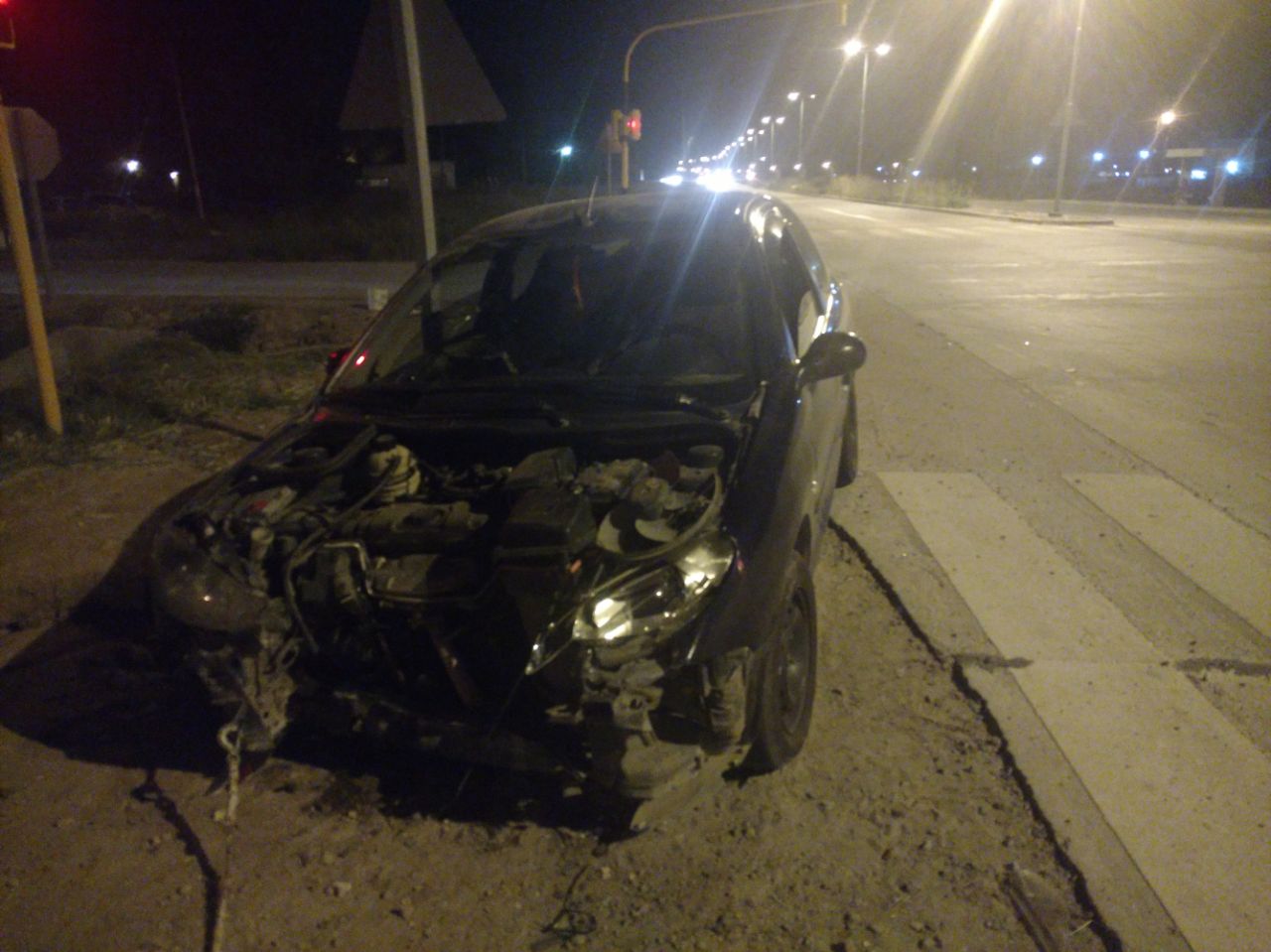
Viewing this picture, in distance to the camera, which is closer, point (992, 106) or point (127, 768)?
point (127, 768)

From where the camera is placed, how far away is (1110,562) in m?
5.31

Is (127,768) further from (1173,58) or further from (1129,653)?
(1173,58)

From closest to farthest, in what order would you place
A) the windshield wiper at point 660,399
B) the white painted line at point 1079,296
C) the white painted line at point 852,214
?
the windshield wiper at point 660,399, the white painted line at point 1079,296, the white painted line at point 852,214

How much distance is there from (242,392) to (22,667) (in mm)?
4582

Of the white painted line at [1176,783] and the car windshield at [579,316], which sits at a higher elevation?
the car windshield at [579,316]

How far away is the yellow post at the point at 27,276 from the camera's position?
7.10 m

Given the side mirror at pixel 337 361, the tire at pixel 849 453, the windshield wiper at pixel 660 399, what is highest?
the windshield wiper at pixel 660 399

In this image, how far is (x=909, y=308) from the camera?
44.1 ft

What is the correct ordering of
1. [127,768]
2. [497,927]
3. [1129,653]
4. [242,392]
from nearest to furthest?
[497,927] → [127,768] → [1129,653] → [242,392]

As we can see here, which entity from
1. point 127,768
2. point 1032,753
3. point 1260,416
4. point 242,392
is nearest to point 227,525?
point 127,768

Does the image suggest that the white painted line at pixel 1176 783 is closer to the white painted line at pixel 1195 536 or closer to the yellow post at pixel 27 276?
the white painted line at pixel 1195 536

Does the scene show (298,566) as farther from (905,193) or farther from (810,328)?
(905,193)

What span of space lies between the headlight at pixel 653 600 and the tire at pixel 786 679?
0.29 metres

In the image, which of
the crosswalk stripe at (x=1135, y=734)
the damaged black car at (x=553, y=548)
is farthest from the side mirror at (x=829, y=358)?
the crosswalk stripe at (x=1135, y=734)
